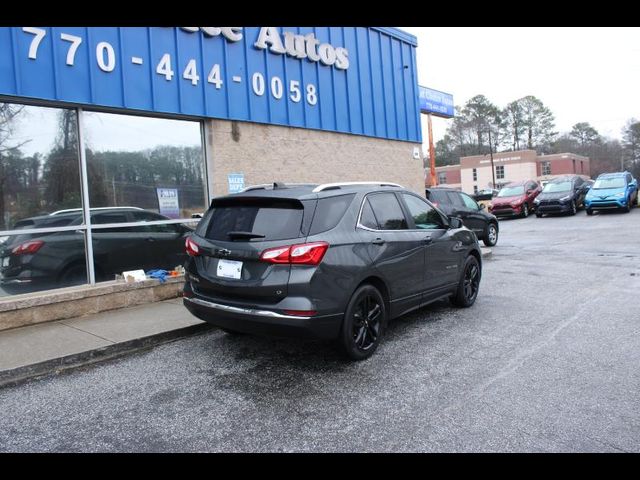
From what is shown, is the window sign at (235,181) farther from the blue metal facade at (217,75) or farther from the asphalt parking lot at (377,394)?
the asphalt parking lot at (377,394)

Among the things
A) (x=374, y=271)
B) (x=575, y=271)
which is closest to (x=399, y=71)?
(x=575, y=271)

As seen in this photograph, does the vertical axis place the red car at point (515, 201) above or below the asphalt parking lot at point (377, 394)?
above

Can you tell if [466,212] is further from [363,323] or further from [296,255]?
[296,255]

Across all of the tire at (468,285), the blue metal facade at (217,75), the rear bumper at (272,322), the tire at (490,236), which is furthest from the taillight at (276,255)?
the tire at (490,236)

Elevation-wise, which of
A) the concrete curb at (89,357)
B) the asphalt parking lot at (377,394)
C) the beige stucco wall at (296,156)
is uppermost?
the beige stucco wall at (296,156)

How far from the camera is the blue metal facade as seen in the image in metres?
6.57

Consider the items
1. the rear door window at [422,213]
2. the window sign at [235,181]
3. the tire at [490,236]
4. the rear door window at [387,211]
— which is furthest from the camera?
the tire at [490,236]

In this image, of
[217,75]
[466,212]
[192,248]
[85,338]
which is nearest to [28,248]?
[85,338]

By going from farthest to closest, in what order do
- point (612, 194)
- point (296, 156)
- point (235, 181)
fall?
point (612, 194) → point (296, 156) → point (235, 181)

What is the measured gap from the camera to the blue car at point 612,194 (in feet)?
71.3

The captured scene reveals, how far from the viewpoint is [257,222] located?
461 cm

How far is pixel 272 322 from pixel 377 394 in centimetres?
107

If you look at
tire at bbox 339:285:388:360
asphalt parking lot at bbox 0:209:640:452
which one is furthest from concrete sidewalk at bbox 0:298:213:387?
tire at bbox 339:285:388:360

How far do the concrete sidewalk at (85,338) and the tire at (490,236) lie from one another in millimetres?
9956
